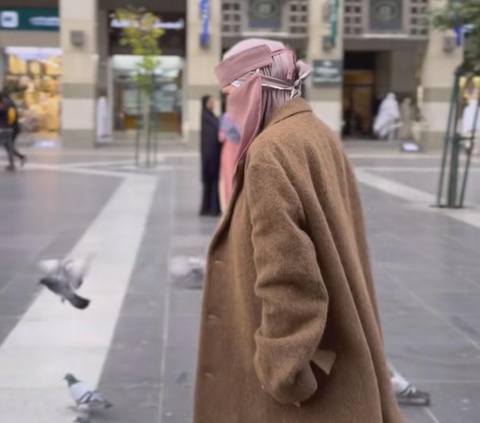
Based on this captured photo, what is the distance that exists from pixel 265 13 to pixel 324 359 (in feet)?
87.7

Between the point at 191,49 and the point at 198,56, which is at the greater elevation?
the point at 191,49

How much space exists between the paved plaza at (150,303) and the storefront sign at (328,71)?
1290 centimetres

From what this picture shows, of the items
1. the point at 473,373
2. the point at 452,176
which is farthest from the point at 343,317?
the point at 452,176

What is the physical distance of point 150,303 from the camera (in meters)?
7.44

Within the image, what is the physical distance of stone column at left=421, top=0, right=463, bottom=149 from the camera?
2825 cm

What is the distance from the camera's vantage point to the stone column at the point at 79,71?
27.5 metres

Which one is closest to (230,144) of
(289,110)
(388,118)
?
(289,110)

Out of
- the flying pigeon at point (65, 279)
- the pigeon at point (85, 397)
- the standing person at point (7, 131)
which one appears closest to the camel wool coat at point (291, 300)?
the pigeon at point (85, 397)

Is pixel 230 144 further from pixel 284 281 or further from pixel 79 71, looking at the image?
pixel 79 71

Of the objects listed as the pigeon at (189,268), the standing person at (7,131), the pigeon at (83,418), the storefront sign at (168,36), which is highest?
the storefront sign at (168,36)

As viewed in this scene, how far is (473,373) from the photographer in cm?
563

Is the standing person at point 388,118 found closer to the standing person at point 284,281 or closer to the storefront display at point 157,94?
the storefront display at point 157,94

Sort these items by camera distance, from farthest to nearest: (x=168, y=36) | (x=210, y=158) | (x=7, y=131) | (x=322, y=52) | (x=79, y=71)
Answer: (x=168, y=36)
(x=322, y=52)
(x=79, y=71)
(x=7, y=131)
(x=210, y=158)

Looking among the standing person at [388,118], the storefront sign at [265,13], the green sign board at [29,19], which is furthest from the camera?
the standing person at [388,118]
